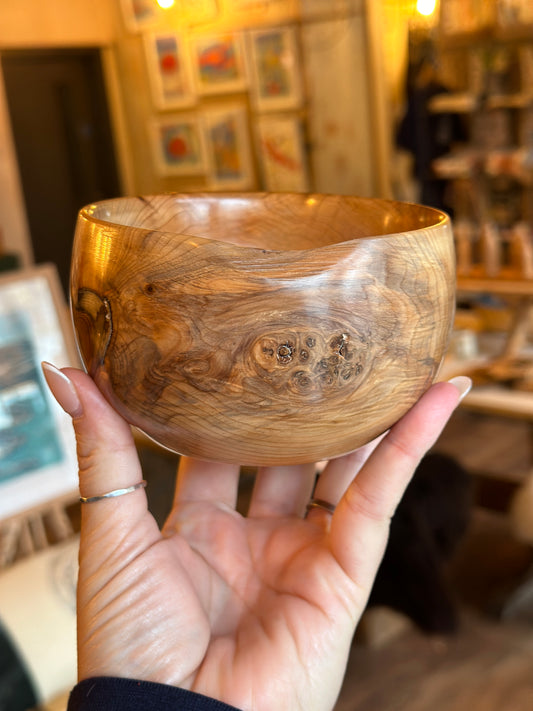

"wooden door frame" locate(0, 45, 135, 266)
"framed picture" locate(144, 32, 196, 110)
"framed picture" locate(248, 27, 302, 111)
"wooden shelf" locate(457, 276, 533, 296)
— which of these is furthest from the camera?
"framed picture" locate(144, 32, 196, 110)

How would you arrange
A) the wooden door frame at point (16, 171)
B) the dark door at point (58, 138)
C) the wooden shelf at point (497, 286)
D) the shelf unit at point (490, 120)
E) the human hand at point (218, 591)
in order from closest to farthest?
the human hand at point (218, 591), the wooden shelf at point (497, 286), the shelf unit at point (490, 120), the wooden door frame at point (16, 171), the dark door at point (58, 138)

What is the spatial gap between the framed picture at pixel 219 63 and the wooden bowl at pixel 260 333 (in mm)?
4682

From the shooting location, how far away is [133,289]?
602 mm

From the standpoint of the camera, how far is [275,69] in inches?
189

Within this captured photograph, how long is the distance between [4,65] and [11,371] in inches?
157

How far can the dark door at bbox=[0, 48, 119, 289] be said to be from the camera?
17.9 ft

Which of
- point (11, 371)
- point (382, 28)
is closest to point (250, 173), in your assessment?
point (382, 28)

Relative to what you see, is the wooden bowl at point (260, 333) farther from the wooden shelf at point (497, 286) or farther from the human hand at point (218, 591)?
the wooden shelf at point (497, 286)

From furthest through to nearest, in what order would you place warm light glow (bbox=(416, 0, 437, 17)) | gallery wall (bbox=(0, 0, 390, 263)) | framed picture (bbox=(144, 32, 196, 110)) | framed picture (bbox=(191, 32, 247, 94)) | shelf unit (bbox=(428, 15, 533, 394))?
framed picture (bbox=(144, 32, 196, 110)), framed picture (bbox=(191, 32, 247, 94)), gallery wall (bbox=(0, 0, 390, 263)), warm light glow (bbox=(416, 0, 437, 17)), shelf unit (bbox=(428, 15, 533, 394))

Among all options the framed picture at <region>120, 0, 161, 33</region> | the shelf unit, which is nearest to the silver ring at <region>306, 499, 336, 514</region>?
the shelf unit

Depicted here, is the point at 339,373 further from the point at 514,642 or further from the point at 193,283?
the point at 514,642

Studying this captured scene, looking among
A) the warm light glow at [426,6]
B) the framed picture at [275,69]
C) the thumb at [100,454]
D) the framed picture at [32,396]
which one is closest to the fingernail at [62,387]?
the thumb at [100,454]

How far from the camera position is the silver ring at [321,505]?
2.79 feet

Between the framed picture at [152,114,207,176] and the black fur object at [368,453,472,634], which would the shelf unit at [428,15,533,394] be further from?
the framed picture at [152,114,207,176]
